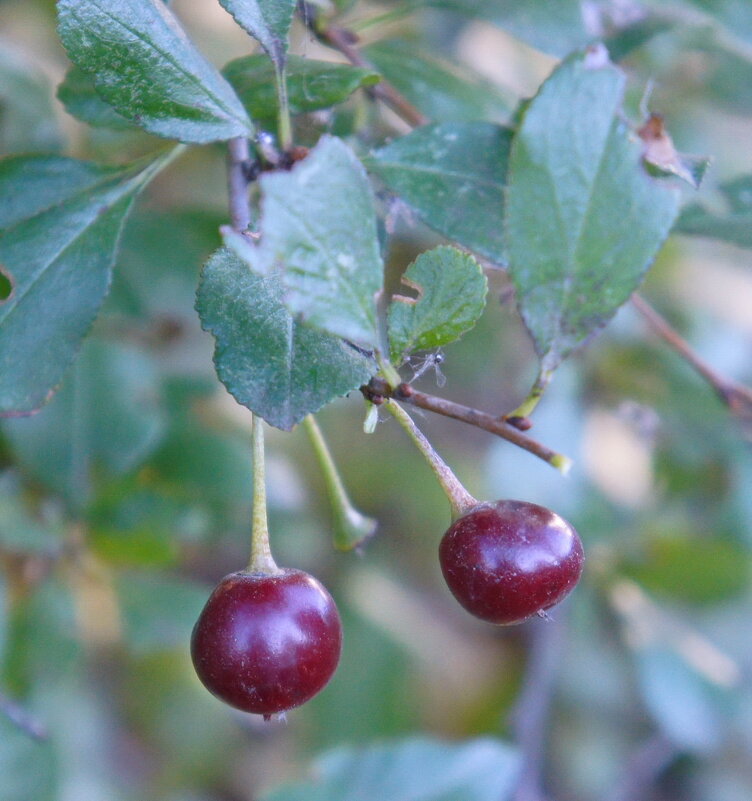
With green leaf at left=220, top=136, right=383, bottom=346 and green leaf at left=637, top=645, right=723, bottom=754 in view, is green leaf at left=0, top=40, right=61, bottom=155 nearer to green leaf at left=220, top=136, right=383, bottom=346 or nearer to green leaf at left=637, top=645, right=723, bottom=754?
green leaf at left=220, top=136, right=383, bottom=346

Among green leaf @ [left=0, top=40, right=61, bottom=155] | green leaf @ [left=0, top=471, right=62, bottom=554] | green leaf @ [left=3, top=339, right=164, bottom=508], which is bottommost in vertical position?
green leaf @ [left=0, top=471, right=62, bottom=554]

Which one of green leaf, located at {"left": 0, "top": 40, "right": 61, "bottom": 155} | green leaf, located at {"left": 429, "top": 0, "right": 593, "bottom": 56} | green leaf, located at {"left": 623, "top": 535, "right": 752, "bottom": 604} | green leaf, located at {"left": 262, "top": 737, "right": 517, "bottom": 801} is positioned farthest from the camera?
green leaf, located at {"left": 623, "top": 535, "right": 752, "bottom": 604}

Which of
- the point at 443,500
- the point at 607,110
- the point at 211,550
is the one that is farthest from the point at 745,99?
the point at 211,550

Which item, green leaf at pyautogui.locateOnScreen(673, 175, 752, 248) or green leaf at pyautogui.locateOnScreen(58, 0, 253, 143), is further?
green leaf at pyautogui.locateOnScreen(673, 175, 752, 248)

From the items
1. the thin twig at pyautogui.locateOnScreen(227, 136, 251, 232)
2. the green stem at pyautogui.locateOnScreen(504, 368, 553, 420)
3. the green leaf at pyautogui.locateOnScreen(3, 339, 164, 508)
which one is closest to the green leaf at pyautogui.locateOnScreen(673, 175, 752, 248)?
the green stem at pyautogui.locateOnScreen(504, 368, 553, 420)

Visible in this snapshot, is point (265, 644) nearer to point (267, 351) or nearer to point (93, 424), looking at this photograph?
point (267, 351)

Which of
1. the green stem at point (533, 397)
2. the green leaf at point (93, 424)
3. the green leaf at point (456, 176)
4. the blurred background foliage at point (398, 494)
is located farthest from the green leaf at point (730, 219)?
the green leaf at point (93, 424)

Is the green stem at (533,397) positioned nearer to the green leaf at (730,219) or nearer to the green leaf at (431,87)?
the green leaf at (730,219)
